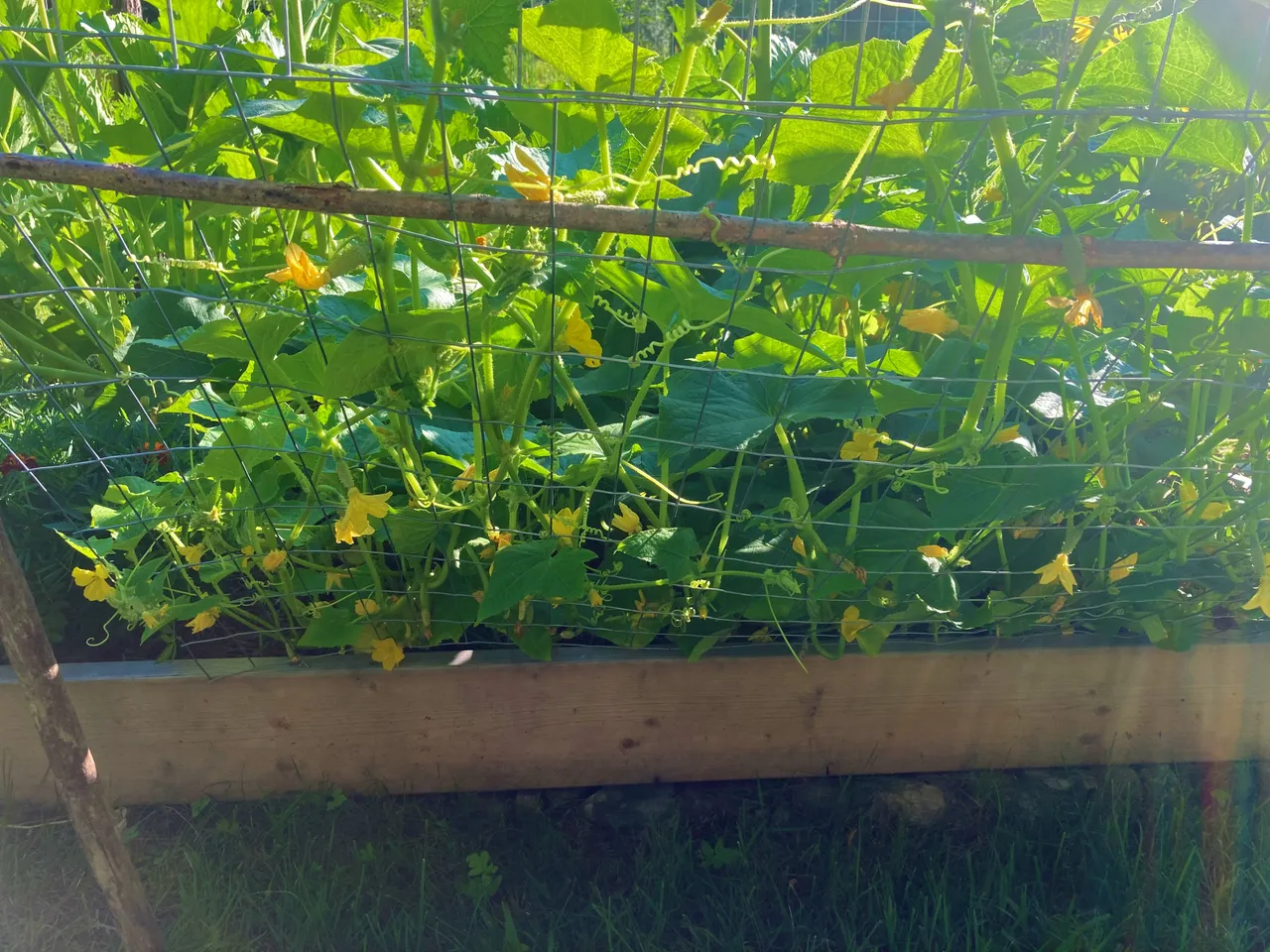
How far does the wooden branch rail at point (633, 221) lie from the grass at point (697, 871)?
2.73 ft

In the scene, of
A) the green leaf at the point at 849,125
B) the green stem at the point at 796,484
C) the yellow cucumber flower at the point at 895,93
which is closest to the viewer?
the yellow cucumber flower at the point at 895,93

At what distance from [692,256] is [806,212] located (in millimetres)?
271

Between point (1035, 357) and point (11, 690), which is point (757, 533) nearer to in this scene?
point (1035, 357)

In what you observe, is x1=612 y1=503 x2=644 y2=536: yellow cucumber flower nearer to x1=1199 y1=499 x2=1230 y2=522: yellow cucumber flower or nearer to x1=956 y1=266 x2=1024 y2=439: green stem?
x1=956 y1=266 x2=1024 y2=439: green stem

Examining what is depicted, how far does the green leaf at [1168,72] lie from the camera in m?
0.86

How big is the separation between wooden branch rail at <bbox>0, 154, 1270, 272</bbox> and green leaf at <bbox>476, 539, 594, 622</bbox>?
39cm

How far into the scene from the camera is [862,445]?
102 centimetres

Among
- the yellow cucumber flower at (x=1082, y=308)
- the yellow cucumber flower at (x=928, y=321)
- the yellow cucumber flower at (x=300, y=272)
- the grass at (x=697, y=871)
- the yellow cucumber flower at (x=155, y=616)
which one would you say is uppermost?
the yellow cucumber flower at (x=300, y=272)

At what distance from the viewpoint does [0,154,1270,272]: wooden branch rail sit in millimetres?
806

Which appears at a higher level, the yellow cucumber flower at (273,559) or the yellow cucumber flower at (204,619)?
the yellow cucumber flower at (273,559)

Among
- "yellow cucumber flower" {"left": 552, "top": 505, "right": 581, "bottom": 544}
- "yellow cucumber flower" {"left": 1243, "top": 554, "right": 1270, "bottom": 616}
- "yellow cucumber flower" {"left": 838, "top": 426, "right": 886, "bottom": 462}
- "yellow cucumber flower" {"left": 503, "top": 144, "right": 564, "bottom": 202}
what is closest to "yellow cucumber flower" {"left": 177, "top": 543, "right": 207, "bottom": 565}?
"yellow cucumber flower" {"left": 552, "top": 505, "right": 581, "bottom": 544}

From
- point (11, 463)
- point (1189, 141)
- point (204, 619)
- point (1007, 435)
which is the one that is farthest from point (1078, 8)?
point (11, 463)

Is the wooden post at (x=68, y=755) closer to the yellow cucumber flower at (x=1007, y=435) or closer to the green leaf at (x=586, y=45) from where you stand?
the green leaf at (x=586, y=45)

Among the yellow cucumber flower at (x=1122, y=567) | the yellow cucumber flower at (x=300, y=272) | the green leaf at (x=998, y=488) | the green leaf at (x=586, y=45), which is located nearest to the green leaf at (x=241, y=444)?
the yellow cucumber flower at (x=300, y=272)
